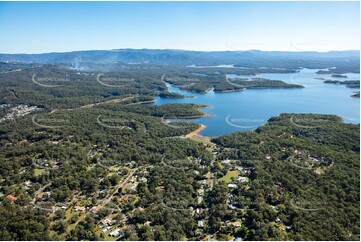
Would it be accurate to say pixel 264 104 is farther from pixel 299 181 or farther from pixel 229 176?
pixel 299 181

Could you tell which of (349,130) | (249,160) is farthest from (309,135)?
(249,160)

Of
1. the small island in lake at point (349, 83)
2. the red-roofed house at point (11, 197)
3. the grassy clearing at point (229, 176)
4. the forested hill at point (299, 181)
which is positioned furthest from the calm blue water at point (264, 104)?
the red-roofed house at point (11, 197)

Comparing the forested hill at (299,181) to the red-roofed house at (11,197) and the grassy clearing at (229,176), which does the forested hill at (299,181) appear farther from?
the red-roofed house at (11,197)

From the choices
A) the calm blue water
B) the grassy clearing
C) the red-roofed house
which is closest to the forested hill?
the grassy clearing

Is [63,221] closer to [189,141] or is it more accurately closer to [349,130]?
[189,141]

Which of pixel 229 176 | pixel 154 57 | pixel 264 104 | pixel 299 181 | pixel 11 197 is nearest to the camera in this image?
pixel 11 197

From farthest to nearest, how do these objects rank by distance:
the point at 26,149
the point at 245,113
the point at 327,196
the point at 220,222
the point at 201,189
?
the point at 245,113
the point at 26,149
the point at 201,189
the point at 327,196
the point at 220,222

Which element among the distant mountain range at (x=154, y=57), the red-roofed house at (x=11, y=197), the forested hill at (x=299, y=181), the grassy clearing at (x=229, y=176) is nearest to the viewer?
the forested hill at (x=299, y=181)

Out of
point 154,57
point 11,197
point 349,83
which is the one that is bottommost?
point 11,197

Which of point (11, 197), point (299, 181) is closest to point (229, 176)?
point (299, 181)
